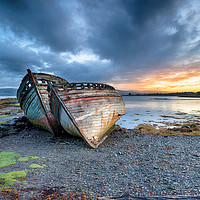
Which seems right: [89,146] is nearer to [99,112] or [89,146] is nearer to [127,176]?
[99,112]

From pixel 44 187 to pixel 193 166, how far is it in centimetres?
546

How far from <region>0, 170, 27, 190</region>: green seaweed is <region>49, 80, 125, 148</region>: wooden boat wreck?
3.44 meters

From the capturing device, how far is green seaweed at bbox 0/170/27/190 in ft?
12.7

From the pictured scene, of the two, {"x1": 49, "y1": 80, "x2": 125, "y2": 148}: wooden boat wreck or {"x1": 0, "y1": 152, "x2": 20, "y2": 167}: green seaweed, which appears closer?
{"x1": 0, "y1": 152, "x2": 20, "y2": 167}: green seaweed

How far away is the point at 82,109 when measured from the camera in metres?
8.01

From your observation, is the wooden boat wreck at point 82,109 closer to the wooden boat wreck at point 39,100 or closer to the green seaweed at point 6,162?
the wooden boat wreck at point 39,100

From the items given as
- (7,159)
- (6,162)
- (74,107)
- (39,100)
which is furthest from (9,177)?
(39,100)

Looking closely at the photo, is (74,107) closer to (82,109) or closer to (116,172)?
(82,109)

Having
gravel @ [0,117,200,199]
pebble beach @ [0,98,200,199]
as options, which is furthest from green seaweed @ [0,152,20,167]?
gravel @ [0,117,200,199]

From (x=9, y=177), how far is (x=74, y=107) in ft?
14.5

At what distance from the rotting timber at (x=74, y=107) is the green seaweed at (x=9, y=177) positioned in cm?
344

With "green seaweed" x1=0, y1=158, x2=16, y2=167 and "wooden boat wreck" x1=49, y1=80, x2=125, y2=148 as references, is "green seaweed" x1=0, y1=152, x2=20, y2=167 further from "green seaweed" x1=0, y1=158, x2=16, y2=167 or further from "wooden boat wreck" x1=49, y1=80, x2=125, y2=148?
"wooden boat wreck" x1=49, y1=80, x2=125, y2=148

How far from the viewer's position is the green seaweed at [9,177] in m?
3.88

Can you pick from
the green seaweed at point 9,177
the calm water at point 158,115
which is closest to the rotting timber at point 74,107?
the green seaweed at point 9,177
